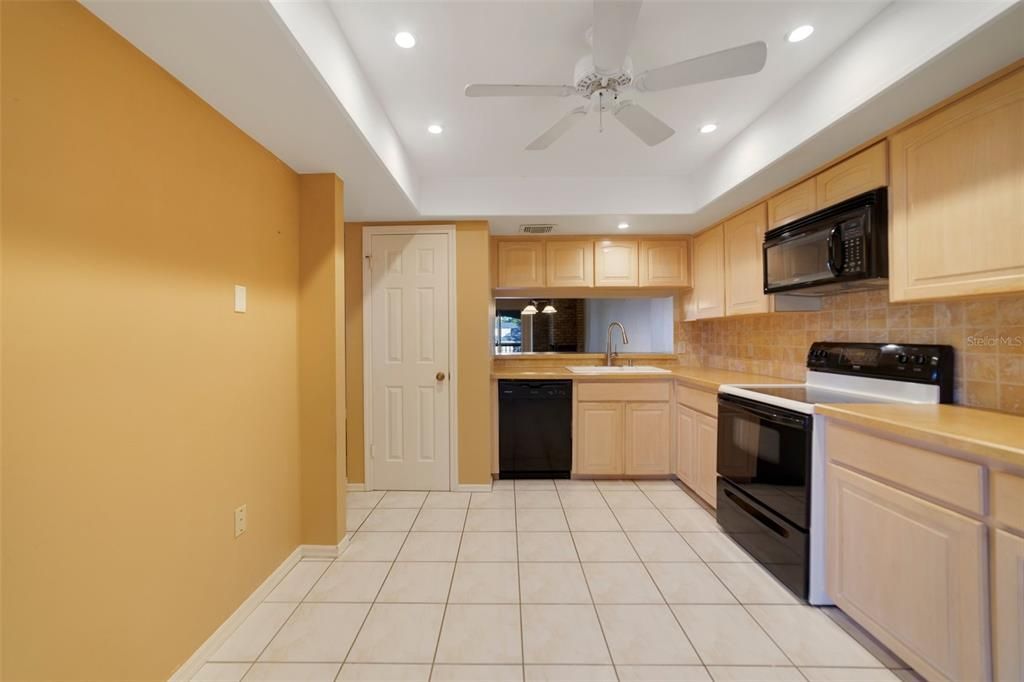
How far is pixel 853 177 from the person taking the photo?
182 centimetres

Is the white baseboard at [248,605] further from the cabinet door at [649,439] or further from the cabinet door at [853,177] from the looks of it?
the cabinet door at [853,177]

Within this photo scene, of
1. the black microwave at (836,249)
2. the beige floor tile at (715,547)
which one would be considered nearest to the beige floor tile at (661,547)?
the beige floor tile at (715,547)

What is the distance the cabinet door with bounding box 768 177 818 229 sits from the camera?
6.84ft

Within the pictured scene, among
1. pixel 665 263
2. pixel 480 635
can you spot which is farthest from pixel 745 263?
pixel 480 635

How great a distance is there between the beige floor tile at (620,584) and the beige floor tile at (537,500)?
712 millimetres

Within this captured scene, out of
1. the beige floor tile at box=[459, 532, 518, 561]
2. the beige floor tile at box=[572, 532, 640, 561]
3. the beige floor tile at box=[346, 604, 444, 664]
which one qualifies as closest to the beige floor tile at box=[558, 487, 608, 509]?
the beige floor tile at box=[572, 532, 640, 561]

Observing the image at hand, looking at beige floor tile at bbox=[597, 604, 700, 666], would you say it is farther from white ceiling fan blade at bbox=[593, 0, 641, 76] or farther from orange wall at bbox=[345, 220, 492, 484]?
white ceiling fan blade at bbox=[593, 0, 641, 76]

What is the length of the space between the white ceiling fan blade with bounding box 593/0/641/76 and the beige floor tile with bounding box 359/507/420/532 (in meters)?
2.66

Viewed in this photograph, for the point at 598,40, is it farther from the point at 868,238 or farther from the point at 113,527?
the point at 113,527

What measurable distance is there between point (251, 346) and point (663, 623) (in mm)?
2199

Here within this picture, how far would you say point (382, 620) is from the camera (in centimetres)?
161

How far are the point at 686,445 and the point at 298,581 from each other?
2668 millimetres

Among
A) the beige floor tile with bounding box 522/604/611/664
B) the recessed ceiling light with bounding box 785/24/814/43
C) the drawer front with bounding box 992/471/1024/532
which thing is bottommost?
the beige floor tile with bounding box 522/604/611/664

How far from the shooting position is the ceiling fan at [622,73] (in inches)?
46.2
